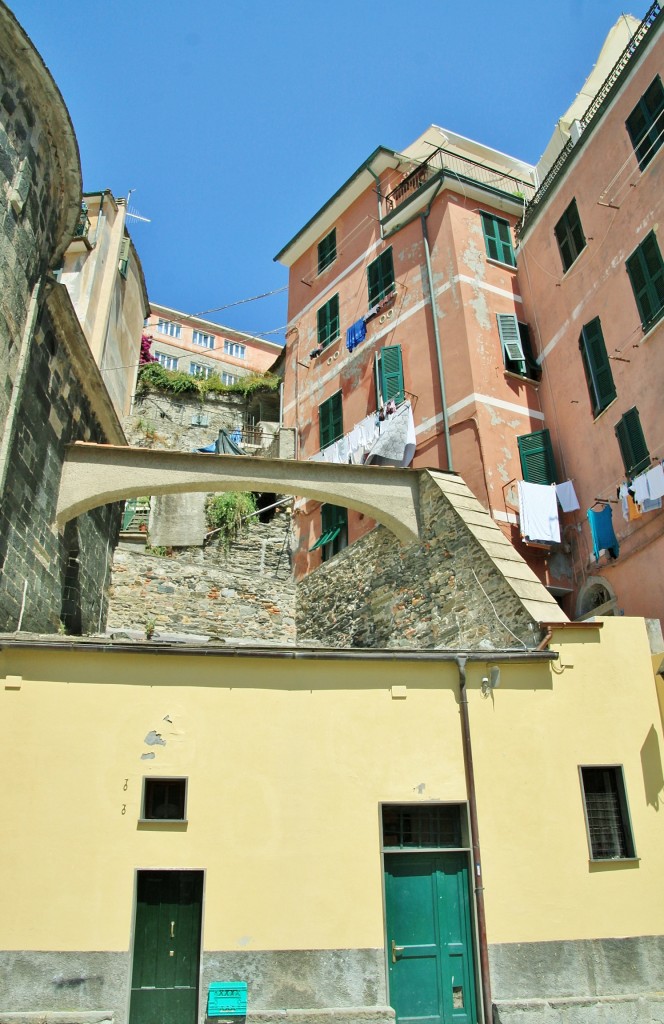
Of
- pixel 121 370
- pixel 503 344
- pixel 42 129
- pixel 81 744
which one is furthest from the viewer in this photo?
pixel 121 370

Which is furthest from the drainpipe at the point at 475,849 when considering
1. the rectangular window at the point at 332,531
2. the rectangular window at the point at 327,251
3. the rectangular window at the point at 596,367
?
the rectangular window at the point at 327,251

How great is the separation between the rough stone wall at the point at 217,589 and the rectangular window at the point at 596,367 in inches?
320

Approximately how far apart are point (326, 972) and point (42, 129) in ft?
36.5

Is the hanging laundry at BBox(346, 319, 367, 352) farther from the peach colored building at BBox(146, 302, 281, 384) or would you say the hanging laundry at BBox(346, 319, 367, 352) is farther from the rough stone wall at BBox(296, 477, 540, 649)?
the peach colored building at BBox(146, 302, 281, 384)

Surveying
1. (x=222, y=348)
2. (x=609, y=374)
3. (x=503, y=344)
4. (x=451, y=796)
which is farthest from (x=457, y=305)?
(x=222, y=348)

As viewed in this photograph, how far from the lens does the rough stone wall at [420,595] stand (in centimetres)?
1134

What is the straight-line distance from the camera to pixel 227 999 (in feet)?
24.0

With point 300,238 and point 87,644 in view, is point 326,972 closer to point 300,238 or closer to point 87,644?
point 87,644

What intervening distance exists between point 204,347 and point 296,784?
30.1 m

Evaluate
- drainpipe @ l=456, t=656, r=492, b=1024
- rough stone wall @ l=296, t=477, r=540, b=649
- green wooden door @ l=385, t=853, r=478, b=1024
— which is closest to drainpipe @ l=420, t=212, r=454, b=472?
rough stone wall @ l=296, t=477, r=540, b=649

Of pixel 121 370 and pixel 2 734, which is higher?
pixel 121 370

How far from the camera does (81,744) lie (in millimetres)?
7945

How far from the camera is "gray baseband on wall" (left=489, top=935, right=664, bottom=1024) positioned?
7.65m

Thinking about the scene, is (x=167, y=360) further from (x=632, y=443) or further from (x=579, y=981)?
(x=579, y=981)
